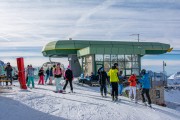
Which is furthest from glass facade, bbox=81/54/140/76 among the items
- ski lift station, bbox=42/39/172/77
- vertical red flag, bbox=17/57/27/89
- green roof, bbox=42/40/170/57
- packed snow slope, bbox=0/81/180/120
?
packed snow slope, bbox=0/81/180/120

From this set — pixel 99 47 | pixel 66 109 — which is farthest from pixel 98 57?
pixel 66 109

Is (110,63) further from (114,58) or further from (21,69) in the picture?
(21,69)

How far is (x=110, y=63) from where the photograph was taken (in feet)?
137

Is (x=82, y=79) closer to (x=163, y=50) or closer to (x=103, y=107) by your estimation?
(x=103, y=107)

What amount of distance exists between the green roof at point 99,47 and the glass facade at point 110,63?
64 cm

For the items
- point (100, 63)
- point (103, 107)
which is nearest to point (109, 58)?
point (100, 63)

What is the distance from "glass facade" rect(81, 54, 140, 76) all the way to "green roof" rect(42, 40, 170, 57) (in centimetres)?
64

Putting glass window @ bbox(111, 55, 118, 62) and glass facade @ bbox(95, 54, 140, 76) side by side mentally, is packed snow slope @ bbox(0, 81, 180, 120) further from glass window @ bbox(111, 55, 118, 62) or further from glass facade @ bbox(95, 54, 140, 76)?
glass window @ bbox(111, 55, 118, 62)

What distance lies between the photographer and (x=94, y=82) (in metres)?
33.6

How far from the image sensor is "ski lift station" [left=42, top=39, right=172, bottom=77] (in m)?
41.2

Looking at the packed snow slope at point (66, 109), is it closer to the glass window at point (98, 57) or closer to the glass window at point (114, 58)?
the glass window at point (98, 57)

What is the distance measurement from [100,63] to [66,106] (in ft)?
85.1

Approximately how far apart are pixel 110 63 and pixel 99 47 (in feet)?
7.62

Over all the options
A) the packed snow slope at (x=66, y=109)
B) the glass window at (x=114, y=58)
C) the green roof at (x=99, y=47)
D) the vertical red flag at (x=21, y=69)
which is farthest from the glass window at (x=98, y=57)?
the packed snow slope at (x=66, y=109)
